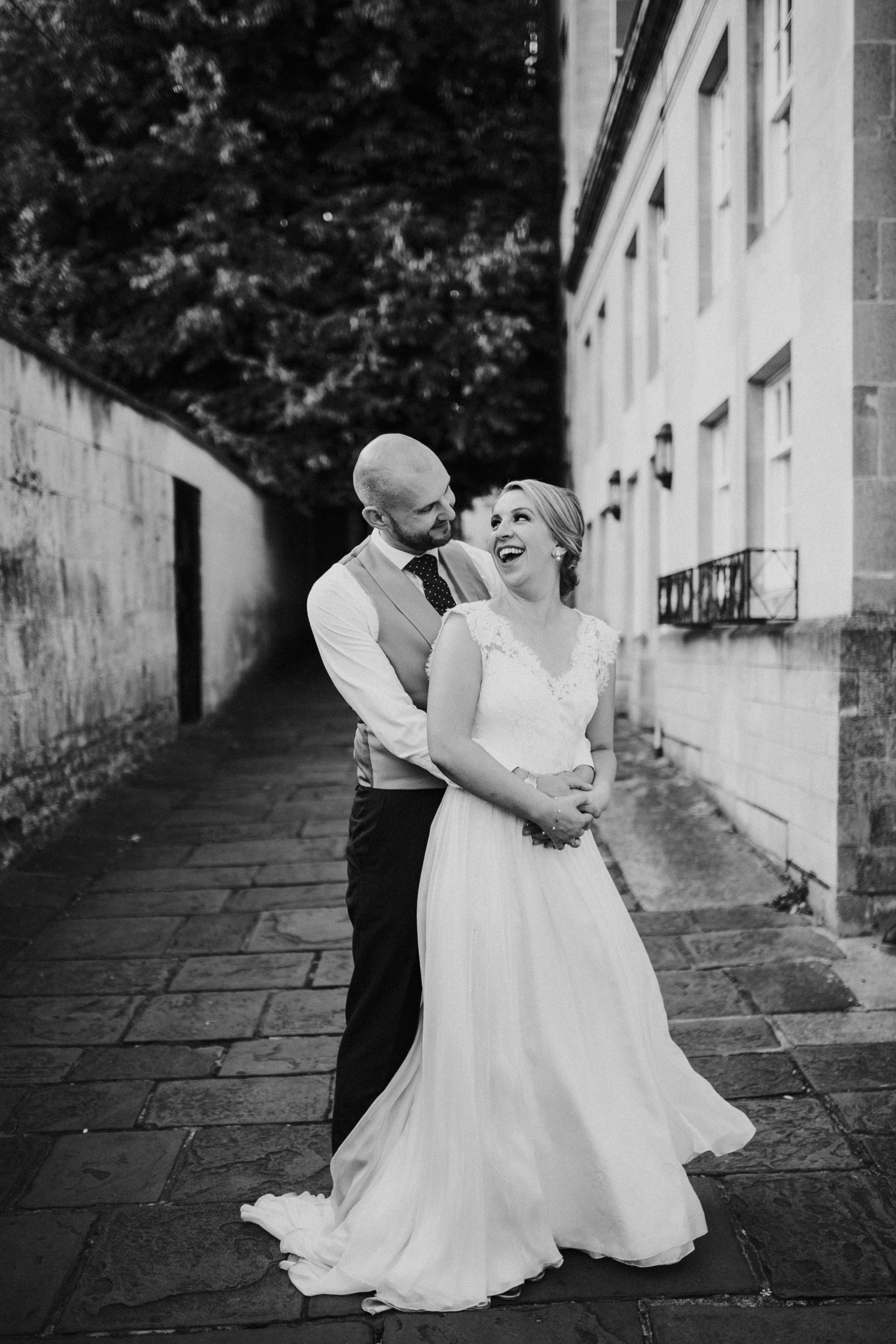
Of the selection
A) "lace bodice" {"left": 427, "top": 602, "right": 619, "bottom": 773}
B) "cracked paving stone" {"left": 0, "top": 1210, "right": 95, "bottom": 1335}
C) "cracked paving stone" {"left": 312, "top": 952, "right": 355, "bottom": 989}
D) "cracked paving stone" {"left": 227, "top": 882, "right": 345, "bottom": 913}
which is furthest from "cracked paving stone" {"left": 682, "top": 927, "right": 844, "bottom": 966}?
"cracked paving stone" {"left": 0, "top": 1210, "right": 95, "bottom": 1335}

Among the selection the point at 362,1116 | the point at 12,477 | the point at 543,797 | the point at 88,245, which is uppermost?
the point at 88,245

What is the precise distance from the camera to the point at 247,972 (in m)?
5.12

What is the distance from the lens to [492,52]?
54.9 ft

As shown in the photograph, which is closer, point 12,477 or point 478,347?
point 12,477

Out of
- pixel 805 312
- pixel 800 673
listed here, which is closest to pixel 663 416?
pixel 805 312

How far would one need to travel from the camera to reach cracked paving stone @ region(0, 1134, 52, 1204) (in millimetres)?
3270

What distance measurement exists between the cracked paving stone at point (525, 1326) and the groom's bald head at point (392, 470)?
6.23 ft

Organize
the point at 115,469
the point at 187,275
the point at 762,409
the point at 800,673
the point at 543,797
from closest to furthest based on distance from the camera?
the point at 543,797 → the point at 800,673 → the point at 762,409 → the point at 115,469 → the point at 187,275

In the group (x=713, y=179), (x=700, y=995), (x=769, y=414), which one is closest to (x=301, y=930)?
(x=700, y=995)

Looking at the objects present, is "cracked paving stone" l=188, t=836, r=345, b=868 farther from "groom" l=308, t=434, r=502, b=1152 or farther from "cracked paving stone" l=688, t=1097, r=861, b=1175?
"groom" l=308, t=434, r=502, b=1152

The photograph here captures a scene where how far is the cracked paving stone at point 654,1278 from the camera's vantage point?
8.81ft

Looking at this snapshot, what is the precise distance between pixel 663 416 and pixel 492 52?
890cm

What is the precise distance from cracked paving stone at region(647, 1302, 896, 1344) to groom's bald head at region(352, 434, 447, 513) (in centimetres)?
199

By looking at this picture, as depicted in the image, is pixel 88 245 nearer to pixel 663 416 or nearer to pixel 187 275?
pixel 187 275
